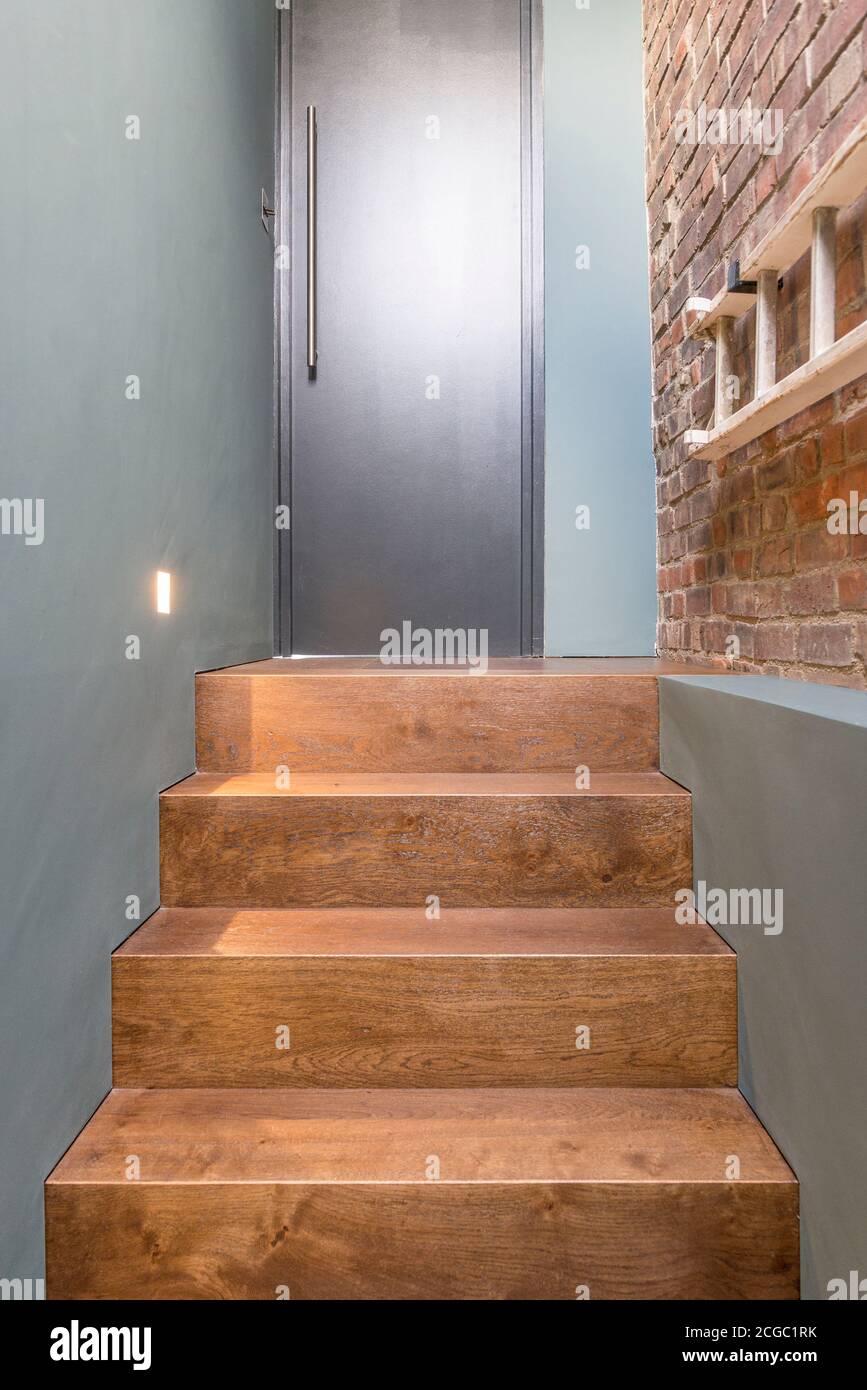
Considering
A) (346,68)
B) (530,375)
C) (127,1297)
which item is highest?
(346,68)

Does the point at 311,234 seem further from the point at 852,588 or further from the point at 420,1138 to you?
the point at 420,1138

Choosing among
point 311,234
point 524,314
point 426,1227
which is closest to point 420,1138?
point 426,1227

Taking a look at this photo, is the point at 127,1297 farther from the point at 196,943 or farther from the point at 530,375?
the point at 530,375

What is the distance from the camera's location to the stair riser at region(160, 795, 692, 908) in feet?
4.55

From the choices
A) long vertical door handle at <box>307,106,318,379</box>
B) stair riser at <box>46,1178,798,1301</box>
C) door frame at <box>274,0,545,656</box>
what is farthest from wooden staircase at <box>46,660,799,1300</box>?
long vertical door handle at <box>307,106,318,379</box>

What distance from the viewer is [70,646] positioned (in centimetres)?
108

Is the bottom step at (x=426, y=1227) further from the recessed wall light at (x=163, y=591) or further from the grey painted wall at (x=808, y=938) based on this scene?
the recessed wall light at (x=163, y=591)

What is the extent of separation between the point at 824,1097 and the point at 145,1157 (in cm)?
75

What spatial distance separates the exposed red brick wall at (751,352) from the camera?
1.26 m

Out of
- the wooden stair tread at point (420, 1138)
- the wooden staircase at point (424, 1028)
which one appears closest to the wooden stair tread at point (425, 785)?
the wooden staircase at point (424, 1028)

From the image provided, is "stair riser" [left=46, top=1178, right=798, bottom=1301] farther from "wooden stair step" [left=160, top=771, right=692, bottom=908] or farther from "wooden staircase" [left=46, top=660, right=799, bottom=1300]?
"wooden stair step" [left=160, top=771, right=692, bottom=908]

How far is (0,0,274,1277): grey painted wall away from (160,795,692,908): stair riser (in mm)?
163

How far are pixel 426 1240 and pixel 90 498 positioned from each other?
101 centimetres
